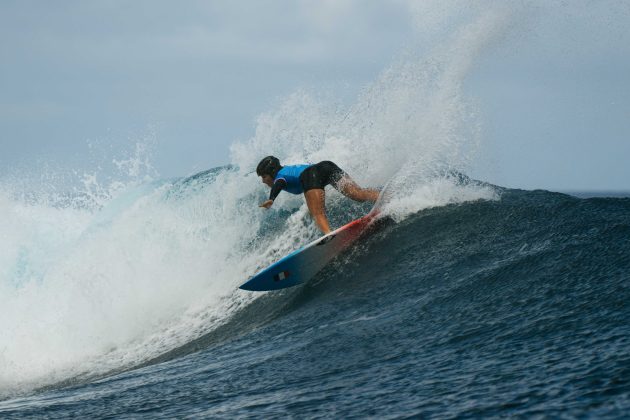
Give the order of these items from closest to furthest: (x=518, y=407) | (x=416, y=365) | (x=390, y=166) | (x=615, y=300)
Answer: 1. (x=518, y=407)
2. (x=416, y=365)
3. (x=615, y=300)
4. (x=390, y=166)

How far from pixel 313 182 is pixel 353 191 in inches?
26.1

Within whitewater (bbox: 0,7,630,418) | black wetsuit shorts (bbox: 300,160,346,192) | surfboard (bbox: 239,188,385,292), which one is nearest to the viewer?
whitewater (bbox: 0,7,630,418)

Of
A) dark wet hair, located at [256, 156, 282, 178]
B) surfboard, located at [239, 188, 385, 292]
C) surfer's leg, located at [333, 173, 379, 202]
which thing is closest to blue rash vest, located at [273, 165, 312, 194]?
dark wet hair, located at [256, 156, 282, 178]

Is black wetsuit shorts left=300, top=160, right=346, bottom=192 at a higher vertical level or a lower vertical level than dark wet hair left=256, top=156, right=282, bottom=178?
lower

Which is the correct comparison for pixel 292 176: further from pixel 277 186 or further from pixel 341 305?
pixel 341 305

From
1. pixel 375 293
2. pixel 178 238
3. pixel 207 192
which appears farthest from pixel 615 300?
pixel 207 192

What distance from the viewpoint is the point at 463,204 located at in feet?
28.5

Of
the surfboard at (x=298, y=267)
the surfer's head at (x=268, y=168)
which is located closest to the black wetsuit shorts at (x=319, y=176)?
the surfer's head at (x=268, y=168)

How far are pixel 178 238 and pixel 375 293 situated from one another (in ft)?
18.0

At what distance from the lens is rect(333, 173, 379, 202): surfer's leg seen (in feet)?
29.7

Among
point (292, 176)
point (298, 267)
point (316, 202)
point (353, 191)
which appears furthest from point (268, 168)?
point (298, 267)

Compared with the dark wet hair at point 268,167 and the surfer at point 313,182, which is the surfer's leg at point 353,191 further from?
the dark wet hair at point 268,167

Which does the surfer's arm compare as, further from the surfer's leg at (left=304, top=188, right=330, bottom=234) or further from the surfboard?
the surfboard

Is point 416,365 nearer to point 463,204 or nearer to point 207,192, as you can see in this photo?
point 463,204
